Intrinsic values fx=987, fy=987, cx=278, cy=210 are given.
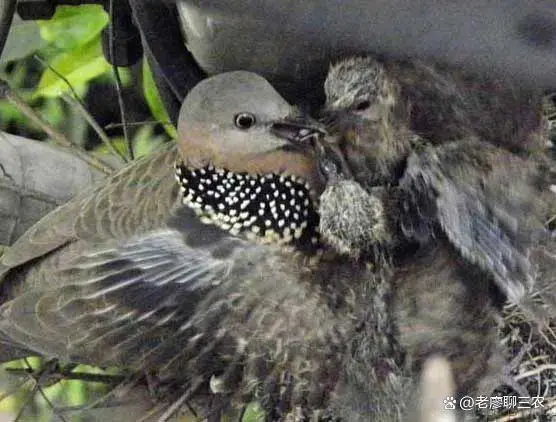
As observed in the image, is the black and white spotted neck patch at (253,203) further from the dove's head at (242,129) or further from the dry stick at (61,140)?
the dry stick at (61,140)

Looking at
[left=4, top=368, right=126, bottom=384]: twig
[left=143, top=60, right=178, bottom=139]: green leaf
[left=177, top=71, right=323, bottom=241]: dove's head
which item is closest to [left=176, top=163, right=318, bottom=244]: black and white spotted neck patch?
[left=177, top=71, right=323, bottom=241]: dove's head

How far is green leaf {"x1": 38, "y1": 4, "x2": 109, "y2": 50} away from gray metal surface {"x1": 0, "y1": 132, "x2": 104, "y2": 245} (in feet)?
0.43

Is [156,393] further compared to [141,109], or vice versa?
[141,109]

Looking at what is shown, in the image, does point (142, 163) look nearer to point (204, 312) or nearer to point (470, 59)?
point (204, 312)

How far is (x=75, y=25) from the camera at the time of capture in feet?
3.16

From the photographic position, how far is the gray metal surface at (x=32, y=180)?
0.83 m

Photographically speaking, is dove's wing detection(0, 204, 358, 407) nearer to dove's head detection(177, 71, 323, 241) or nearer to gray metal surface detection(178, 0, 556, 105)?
dove's head detection(177, 71, 323, 241)

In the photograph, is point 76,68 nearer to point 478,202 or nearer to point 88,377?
point 88,377

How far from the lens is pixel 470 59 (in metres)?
0.49

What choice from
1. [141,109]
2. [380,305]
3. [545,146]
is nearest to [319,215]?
[380,305]

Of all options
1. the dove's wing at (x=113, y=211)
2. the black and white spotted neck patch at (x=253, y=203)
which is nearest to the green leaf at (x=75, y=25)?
the dove's wing at (x=113, y=211)

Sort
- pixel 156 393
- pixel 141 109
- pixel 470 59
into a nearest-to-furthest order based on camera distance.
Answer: pixel 470 59 < pixel 156 393 < pixel 141 109

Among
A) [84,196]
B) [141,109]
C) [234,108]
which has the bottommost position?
[141,109]

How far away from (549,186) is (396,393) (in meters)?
0.16
